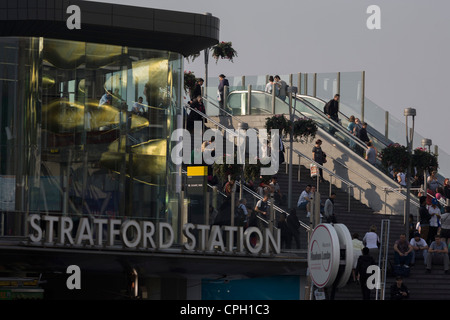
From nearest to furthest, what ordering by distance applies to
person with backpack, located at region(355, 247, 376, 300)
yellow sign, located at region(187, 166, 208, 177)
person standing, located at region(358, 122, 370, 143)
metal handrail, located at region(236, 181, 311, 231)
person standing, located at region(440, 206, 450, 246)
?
yellow sign, located at region(187, 166, 208, 177)
person with backpack, located at region(355, 247, 376, 300)
metal handrail, located at region(236, 181, 311, 231)
person standing, located at region(440, 206, 450, 246)
person standing, located at region(358, 122, 370, 143)

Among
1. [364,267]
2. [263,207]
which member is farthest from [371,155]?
[364,267]

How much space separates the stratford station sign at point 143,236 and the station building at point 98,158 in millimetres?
27

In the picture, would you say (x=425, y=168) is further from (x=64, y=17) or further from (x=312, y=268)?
(x=312, y=268)

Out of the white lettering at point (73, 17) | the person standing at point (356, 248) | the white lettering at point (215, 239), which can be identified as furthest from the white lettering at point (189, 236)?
the white lettering at point (73, 17)

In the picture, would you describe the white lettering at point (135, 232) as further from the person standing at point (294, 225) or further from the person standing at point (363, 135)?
the person standing at point (363, 135)

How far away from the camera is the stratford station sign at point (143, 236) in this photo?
32031 mm

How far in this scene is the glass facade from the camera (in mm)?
33000

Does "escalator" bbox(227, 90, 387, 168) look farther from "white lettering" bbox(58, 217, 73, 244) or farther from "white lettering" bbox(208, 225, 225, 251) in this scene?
"white lettering" bbox(58, 217, 73, 244)

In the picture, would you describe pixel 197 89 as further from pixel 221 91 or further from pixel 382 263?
pixel 382 263

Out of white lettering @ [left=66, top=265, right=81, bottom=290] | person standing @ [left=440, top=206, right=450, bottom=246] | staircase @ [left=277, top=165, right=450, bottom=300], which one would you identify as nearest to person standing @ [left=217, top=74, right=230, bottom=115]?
staircase @ [left=277, top=165, right=450, bottom=300]

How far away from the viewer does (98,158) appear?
111 feet

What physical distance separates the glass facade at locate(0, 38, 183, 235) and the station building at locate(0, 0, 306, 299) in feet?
0.08

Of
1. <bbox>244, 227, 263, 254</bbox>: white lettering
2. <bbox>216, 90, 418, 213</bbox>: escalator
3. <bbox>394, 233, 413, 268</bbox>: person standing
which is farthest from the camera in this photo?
<bbox>216, 90, 418, 213</bbox>: escalator

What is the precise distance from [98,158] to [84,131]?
75cm
